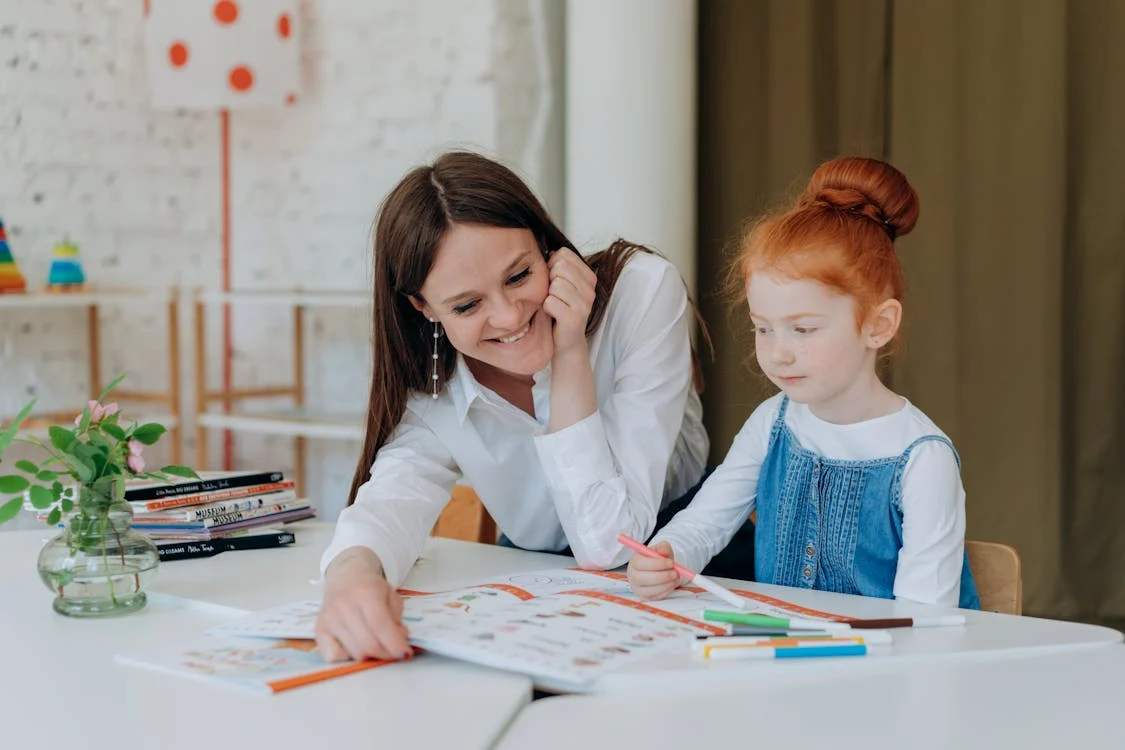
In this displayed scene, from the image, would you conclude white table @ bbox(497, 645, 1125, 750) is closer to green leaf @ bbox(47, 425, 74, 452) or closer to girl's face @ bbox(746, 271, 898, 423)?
girl's face @ bbox(746, 271, 898, 423)

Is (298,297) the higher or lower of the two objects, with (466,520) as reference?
higher

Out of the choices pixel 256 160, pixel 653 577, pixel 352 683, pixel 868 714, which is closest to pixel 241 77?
pixel 256 160

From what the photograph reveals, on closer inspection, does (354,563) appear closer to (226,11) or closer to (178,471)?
(178,471)

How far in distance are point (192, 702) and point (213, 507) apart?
67 cm

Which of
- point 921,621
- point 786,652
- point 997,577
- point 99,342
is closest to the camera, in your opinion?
point 786,652

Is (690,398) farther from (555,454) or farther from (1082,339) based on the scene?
(1082,339)

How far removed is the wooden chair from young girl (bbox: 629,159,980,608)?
1.65ft

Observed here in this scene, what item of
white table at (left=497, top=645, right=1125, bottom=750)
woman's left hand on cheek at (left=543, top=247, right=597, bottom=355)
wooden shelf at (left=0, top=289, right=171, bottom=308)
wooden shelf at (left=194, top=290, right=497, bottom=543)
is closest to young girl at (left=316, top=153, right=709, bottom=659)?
woman's left hand on cheek at (left=543, top=247, right=597, bottom=355)

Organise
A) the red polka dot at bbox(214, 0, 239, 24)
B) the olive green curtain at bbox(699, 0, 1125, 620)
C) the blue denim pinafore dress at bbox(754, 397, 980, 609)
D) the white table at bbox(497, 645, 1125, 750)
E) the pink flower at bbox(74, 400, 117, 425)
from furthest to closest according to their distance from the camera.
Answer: the red polka dot at bbox(214, 0, 239, 24)
the olive green curtain at bbox(699, 0, 1125, 620)
the blue denim pinafore dress at bbox(754, 397, 980, 609)
the pink flower at bbox(74, 400, 117, 425)
the white table at bbox(497, 645, 1125, 750)

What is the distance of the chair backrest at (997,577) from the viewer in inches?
58.1

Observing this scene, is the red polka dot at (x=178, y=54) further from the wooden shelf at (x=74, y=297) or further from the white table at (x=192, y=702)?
the white table at (x=192, y=702)

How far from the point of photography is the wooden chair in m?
1.99

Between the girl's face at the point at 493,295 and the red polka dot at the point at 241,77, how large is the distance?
2.12 m

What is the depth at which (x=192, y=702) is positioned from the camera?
3.28 feet
